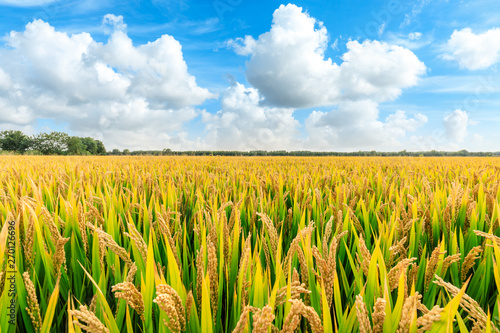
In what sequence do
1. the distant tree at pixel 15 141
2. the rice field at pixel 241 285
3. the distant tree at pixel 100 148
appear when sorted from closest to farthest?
the rice field at pixel 241 285 → the distant tree at pixel 15 141 → the distant tree at pixel 100 148

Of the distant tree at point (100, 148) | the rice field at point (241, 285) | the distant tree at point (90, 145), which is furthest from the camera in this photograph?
the distant tree at point (100, 148)

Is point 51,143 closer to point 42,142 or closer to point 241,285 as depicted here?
point 42,142

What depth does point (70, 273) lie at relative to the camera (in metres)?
1.33

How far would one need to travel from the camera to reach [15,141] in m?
80.1

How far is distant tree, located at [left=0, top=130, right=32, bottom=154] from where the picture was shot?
80.1 meters

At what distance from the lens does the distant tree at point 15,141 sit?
80125 mm

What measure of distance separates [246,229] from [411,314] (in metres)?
1.41

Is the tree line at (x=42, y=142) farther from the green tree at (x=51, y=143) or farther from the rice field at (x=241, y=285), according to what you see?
the rice field at (x=241, y=285)

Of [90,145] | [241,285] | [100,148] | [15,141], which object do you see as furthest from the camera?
[100,148]

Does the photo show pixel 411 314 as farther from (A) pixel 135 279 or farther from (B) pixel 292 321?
(A) pixel 135 279

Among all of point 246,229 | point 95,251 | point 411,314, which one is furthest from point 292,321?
point 246,229

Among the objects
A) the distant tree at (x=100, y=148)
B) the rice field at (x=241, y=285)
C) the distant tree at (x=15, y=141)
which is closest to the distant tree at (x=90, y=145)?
the distant tree at (x=100, y=148)

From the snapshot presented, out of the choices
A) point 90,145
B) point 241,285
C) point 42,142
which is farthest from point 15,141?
point 241,285

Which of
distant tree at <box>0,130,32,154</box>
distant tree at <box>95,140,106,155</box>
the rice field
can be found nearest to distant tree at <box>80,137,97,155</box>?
distant tree at <box>95,140,106,155</box>
